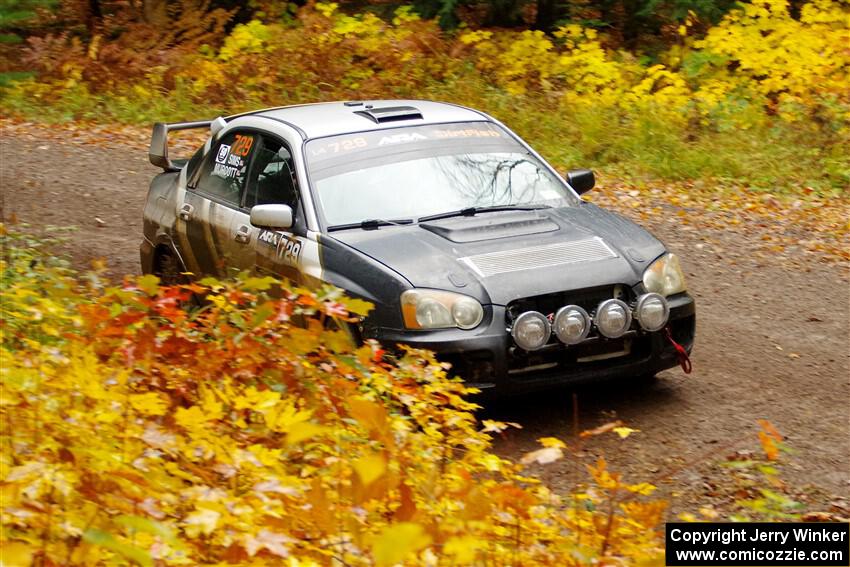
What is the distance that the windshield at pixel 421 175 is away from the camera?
6.97 meters

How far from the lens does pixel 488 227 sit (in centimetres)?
662

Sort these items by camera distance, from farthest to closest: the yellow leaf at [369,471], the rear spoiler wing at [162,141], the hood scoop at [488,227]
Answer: the rear spoiler wing at [162,141], the hood scoop at [488,227], the yellow leaf at [369,471]

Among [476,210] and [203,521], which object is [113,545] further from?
[476,210]

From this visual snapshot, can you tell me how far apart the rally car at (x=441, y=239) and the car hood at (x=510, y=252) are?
11 mm

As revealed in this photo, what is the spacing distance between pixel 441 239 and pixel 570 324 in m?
0.97

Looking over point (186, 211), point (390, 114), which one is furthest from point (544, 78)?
point (186, 211)

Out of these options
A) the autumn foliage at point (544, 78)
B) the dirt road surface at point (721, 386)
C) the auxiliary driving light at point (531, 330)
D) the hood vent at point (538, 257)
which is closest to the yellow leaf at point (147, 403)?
the dirt road surface at point (721, 386)

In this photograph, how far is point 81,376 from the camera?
4039mm

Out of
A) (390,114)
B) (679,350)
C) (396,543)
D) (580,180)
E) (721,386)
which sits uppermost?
(396,543)

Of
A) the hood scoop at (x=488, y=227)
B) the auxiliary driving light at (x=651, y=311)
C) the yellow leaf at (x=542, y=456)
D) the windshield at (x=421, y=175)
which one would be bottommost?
the auxiliary driving light at (x=651, y=311)

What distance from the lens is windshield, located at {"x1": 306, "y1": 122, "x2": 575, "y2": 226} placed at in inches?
275

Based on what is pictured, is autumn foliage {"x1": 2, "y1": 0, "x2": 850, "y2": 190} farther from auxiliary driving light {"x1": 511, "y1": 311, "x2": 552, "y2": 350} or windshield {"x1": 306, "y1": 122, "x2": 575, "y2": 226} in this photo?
auxiliary driving light {"x1": 511, "y1": 311, "x2": 552, "y2": 350}

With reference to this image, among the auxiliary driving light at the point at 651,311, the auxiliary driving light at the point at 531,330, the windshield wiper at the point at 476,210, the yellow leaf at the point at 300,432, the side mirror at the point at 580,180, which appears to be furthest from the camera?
the side mirror at the point at 580,180

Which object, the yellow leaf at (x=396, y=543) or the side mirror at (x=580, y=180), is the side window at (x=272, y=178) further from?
the yellow leaf at (x=396, y=543)
